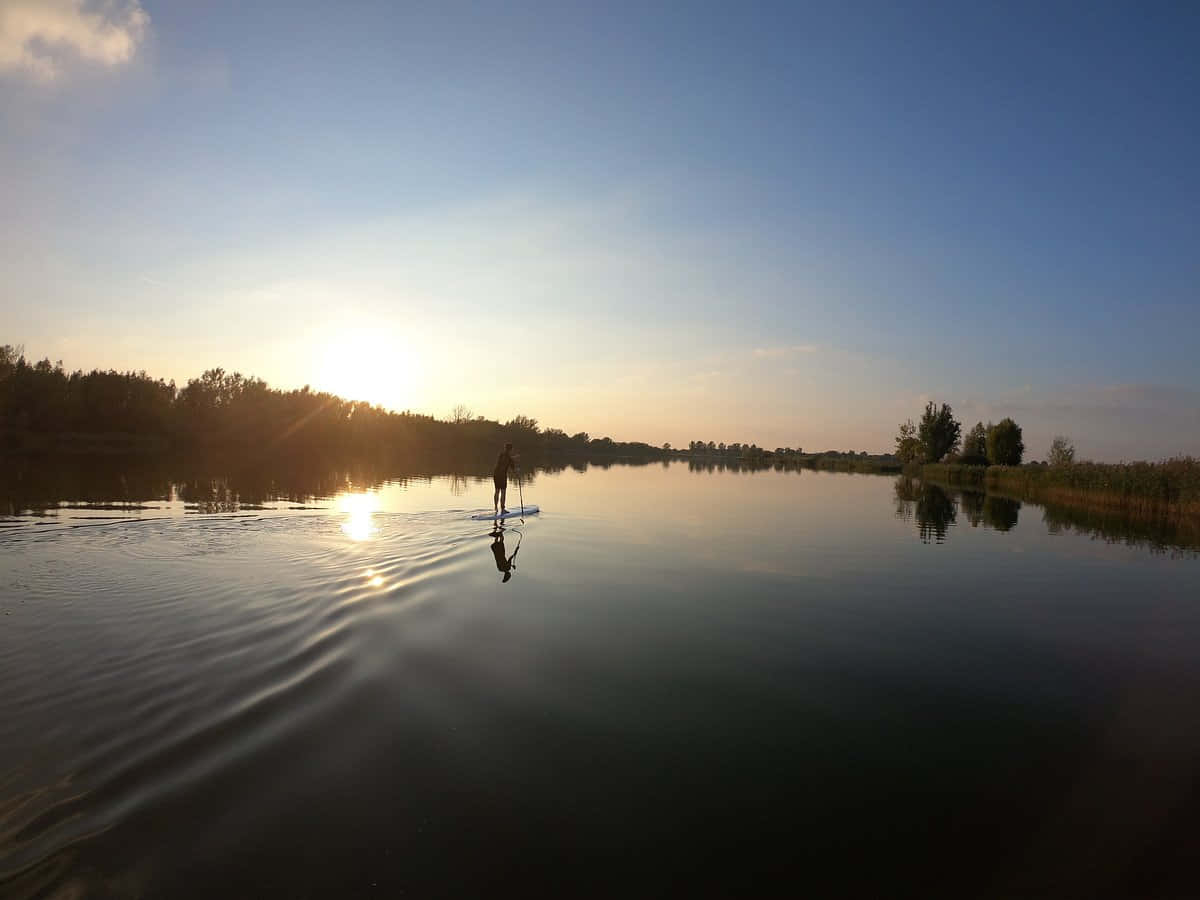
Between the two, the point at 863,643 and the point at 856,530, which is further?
the point at 856,530

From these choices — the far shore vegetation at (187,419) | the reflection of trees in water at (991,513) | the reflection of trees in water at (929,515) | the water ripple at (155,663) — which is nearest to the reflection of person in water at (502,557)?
the water ripple at (155,663)

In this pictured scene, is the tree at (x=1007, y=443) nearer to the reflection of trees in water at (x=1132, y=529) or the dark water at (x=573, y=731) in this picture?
the reflection of trees in water at (x=1132, y=529)

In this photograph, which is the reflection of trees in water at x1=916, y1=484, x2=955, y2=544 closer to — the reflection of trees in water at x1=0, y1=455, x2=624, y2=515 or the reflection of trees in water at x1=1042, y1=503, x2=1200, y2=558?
the reflection of trees in water at x1=1042, y1=503, x2=1200, y2=558

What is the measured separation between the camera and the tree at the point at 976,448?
258 ft

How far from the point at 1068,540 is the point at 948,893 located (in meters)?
25.2

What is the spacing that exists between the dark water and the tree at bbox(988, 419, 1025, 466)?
70279 mm

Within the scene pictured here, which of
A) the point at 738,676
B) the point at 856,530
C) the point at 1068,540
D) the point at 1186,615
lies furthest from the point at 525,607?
the point at 1068,540

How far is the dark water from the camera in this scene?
4.01m

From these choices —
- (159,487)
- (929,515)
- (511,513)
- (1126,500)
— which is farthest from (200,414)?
(1126,500)

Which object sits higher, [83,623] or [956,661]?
[83,623]

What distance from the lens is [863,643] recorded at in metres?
9.27

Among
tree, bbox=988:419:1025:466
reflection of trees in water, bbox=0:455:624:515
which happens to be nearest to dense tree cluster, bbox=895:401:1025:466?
tree, bbox=988:419:1025:466

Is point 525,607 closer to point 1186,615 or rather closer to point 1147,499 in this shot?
point 1186,615

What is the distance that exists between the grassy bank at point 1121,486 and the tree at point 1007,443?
23.8 m
